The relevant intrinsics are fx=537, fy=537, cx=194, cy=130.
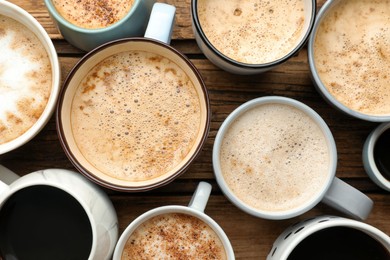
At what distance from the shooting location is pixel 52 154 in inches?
50.0

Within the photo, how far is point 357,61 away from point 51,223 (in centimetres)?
77

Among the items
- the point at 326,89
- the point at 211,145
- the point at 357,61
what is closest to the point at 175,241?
the point at 211,145

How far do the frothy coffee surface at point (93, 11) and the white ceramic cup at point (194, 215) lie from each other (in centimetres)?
42

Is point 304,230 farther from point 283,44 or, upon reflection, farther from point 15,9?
point 15,9

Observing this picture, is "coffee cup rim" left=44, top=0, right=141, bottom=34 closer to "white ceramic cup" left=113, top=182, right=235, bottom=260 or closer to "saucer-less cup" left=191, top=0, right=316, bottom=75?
"saucer-less cup" left=191, top=0, right=316, bottom=75

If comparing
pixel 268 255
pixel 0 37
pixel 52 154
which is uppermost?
pixel 0 37

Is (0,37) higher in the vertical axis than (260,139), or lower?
higher

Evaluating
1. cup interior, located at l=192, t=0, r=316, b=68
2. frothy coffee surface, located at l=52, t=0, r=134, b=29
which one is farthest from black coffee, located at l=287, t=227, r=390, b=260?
frothy coffee surface, located at l=52, t=0, r=134, b=29

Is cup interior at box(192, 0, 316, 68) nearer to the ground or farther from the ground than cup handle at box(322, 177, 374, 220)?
farther from the ground

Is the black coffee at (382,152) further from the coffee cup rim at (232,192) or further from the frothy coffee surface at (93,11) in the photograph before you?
the frothy coffee surface at (93,11)

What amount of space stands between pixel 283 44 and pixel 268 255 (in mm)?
496

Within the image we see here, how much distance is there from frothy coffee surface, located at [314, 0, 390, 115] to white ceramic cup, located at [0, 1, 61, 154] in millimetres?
592

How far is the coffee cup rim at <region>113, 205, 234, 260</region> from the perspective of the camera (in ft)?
3.72

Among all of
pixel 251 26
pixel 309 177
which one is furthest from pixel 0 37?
pixel 309 177
